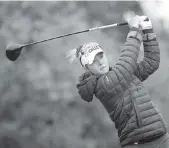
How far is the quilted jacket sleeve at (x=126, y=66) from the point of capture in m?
2.09

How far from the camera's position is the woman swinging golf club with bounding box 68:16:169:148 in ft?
6.70

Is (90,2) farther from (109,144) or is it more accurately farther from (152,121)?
(152,121)

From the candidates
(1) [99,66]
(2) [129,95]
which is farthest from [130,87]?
(1) [99,66]

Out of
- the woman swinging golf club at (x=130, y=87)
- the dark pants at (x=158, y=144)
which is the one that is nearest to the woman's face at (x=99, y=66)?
the woman swinging golf club at (x=130, y=87)

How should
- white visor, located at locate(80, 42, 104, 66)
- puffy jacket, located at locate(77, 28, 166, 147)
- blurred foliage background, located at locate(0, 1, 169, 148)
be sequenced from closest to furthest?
puffy jacket, located at locate(77, 28, 166, 147)
white visor, located at locate(80, 42, 104, 66)
blurred foliage background, located at locate(0, 1, 169, 148)

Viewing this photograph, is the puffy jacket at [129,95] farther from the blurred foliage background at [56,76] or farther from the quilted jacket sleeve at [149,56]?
the blurred foliage background at [56,76]

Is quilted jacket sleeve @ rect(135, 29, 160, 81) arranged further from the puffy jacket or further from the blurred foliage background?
the blurred foliage background

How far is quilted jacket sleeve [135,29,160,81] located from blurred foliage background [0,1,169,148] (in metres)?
0.85

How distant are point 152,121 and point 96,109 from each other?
1.07 m

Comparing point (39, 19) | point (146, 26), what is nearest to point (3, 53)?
point (39, 19)

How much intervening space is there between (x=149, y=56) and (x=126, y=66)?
0.22m

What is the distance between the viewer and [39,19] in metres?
3.14

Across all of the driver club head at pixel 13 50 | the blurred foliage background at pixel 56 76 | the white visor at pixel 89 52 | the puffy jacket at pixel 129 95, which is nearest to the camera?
the puffy jacket at pixel 129 95

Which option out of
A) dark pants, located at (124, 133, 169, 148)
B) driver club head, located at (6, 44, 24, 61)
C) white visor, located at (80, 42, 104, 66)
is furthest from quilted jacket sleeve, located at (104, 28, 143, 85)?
driver club head, located at (6, 44, 24, 61)
